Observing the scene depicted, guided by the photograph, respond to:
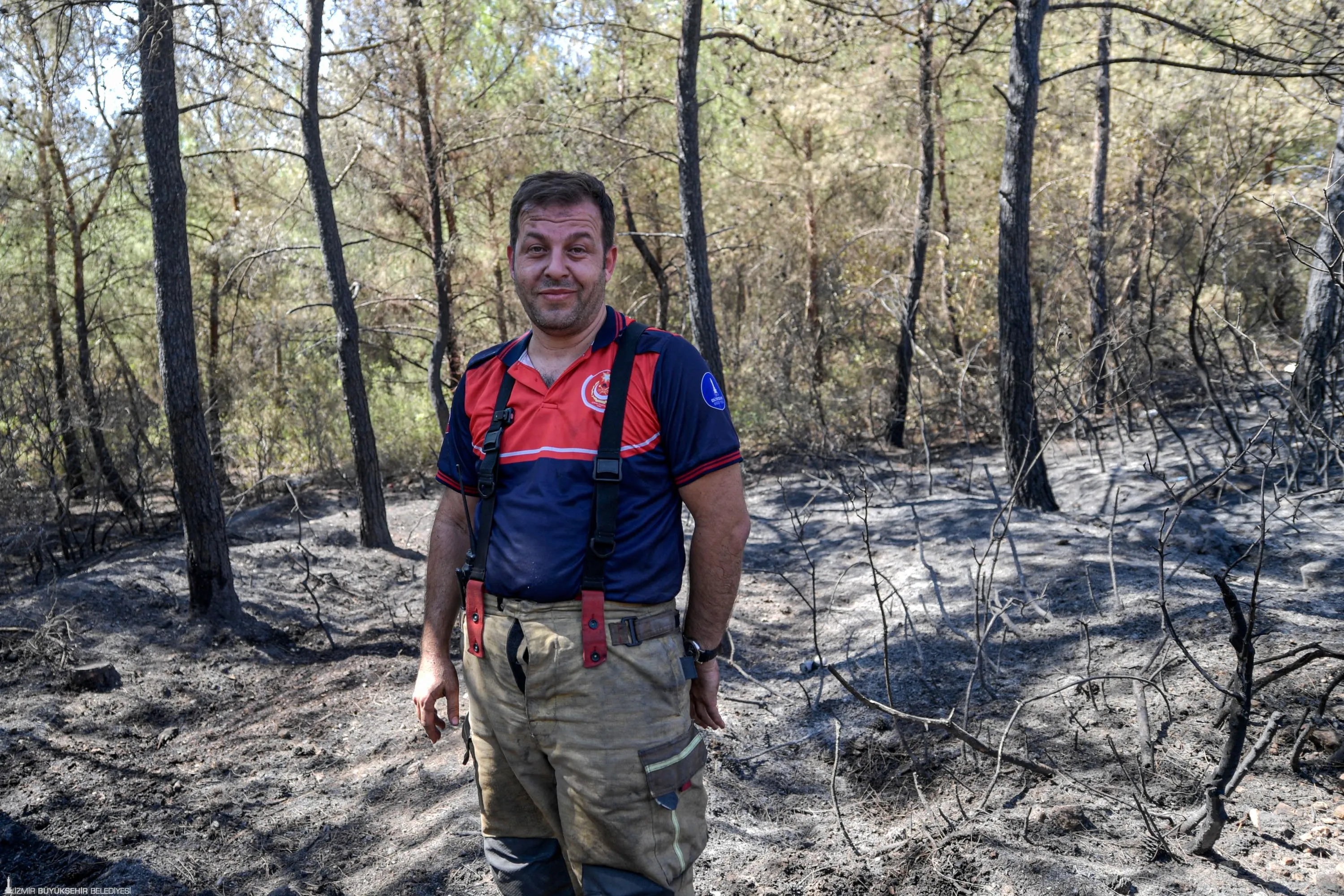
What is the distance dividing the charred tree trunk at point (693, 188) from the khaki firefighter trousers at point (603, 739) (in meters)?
6.45

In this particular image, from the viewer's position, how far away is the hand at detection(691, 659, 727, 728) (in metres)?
2.29

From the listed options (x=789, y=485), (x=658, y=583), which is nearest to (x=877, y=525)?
(x=789, y=485)

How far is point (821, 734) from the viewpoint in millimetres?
4359

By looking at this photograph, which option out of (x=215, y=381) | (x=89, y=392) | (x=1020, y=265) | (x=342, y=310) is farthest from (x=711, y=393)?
(x=215, y=381)

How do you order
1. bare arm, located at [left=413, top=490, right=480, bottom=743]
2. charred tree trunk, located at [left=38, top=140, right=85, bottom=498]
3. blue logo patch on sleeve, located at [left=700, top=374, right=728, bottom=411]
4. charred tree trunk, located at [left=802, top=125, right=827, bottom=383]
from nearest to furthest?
1. blue logo patch on sleeve, located at [left=700, top=374, right=728, bottom=411]
2. bare arm, located at [left=413, top=490, right=480, bottom=743]
3. charred tree trunk, located at [left=38, top=140, right=85, bottom=498]
4. charred tree trunk, located at [left=802, top=125, right=827, bottom=383]

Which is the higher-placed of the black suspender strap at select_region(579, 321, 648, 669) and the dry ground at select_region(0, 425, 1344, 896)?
the black suspender strap at select_region(579, 321, 648, 669)

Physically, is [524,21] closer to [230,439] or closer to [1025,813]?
[230,439]

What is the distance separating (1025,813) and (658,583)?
6.44ft

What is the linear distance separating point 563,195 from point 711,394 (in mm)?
606

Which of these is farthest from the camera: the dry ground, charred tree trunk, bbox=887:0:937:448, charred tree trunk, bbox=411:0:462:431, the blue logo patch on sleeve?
charred tree trunk, bbox=887:0:937:448

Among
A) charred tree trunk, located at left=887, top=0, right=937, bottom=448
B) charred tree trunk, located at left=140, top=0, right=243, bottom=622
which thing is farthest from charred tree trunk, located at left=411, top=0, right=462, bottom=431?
charred tree trunk, located at left=887, top=0, right=937, bottom=448

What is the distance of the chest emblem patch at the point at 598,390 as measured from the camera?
2.15 metres

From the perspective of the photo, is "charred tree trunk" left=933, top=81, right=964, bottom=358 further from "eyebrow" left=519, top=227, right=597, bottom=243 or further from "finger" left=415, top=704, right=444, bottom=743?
"finger" left=415, top=704, right=444, bottom=743

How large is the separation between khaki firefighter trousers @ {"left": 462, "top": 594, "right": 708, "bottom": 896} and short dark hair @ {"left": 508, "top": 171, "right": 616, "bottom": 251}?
3.04ft
